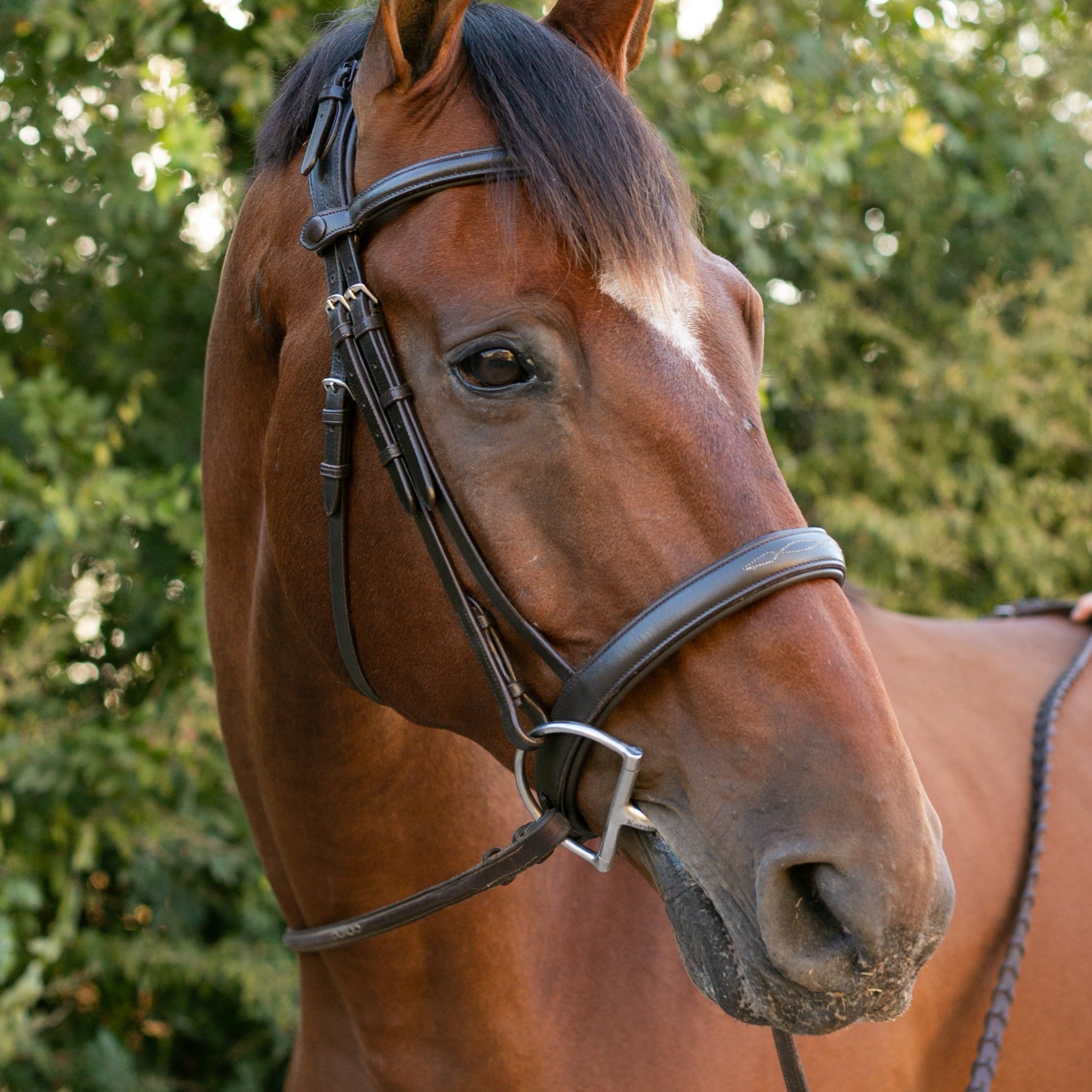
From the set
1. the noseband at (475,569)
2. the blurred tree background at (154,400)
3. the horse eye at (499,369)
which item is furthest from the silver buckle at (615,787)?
the blurred tree background at (154,400)

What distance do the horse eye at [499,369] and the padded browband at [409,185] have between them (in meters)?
0.23

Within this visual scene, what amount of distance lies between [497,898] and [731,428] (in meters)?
0.81

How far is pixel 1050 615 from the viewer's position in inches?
109

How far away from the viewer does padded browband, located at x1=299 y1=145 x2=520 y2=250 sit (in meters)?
1.25

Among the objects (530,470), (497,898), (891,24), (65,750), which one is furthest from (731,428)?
(891,24)

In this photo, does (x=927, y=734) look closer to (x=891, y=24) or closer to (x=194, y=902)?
(x=194, y=902)

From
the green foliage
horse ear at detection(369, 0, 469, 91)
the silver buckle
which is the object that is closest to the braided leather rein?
the silver buckle

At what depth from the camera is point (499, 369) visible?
1.18 metres

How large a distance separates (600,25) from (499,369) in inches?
24.7

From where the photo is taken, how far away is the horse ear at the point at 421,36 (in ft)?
4.15

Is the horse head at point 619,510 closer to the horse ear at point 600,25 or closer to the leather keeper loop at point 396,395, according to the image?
the leather keeper loop at point 396,395

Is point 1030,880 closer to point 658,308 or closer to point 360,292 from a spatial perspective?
point 658,308

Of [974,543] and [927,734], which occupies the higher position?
[927,734]

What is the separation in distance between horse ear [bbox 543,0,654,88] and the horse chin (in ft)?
3.63
